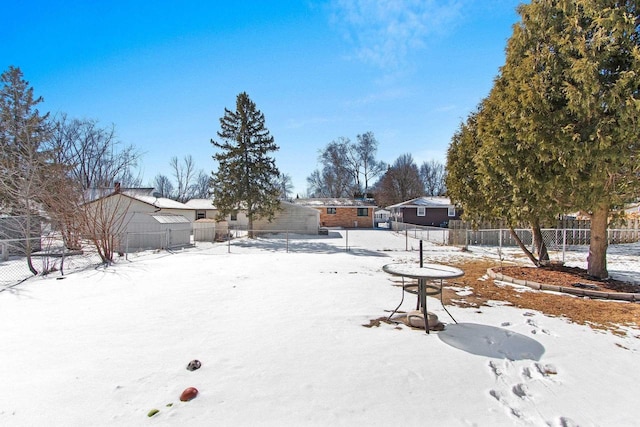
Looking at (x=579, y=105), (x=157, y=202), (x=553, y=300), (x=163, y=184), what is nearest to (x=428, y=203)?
(x=157, y=202)

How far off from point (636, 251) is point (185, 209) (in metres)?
33.5

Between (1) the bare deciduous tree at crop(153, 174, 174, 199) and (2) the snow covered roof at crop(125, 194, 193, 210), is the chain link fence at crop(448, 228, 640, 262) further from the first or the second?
(1) the bare deciduous tree at crop(153, 174, 174, 199)

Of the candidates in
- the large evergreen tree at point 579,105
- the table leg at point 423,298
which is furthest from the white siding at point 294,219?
the table leg at point 423,298

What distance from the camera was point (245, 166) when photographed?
24750 millimetres

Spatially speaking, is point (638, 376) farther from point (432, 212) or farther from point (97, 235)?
point (432, 212)

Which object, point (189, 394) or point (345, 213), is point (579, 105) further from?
point (345, 213)

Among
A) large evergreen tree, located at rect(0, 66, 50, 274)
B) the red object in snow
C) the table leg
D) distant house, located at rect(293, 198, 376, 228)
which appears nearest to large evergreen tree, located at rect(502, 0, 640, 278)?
the table leg

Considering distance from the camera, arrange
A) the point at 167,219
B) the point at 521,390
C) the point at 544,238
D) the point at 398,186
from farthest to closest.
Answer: the point at 398,186, the point at 167,219, the point at 544,238, the point at 521,390

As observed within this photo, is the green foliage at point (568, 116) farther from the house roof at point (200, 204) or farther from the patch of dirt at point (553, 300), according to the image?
the house roof at point (200, 204)

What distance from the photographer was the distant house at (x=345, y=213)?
36.4 m

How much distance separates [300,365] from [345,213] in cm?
3342

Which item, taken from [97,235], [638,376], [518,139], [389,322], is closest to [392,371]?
[389,322]

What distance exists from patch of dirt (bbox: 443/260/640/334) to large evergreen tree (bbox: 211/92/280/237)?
18083 mm

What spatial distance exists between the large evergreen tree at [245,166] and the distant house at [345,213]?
Result: 11.7 meters
